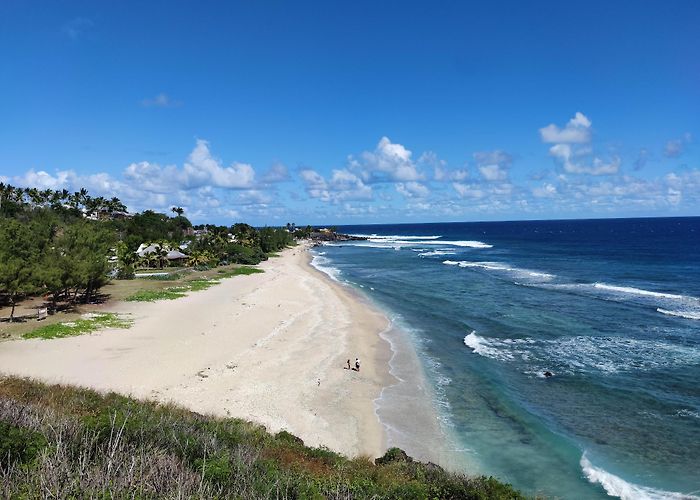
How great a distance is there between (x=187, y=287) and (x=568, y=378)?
38.1 meters

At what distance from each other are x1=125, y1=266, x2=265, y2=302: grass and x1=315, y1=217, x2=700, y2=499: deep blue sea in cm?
1896

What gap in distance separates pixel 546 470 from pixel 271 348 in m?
16.9

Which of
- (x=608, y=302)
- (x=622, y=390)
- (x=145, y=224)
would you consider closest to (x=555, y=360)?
(x=622, y=390)

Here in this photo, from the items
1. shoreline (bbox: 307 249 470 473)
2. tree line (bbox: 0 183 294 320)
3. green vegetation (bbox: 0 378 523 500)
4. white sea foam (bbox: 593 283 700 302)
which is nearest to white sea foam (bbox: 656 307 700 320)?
white sea foam (bbox: 593 283 700 302)

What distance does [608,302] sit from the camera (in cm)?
4228

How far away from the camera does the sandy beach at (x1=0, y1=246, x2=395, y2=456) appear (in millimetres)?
18656

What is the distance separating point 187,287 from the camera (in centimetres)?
4875

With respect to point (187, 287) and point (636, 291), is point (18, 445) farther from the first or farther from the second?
point (636, 291)

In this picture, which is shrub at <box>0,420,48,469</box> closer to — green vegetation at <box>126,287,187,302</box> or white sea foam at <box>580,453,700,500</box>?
white sea foam at <box>580,453,700,500</box>

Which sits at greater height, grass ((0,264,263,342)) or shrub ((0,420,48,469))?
shrub ((0,420,48,469))

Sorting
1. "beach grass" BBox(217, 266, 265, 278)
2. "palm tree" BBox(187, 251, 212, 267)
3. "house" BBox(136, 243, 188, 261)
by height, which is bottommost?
"beach grass" BBox(217, 266, 265, 278)

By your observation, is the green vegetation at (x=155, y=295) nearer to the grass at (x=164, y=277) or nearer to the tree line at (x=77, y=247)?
the tree line at (x=77, y=247)

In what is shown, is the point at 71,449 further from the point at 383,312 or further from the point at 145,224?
the point at 145,224

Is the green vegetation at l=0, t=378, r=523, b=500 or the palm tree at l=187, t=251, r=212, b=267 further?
the palm tree at l=187, t=251, r=212, b=267
